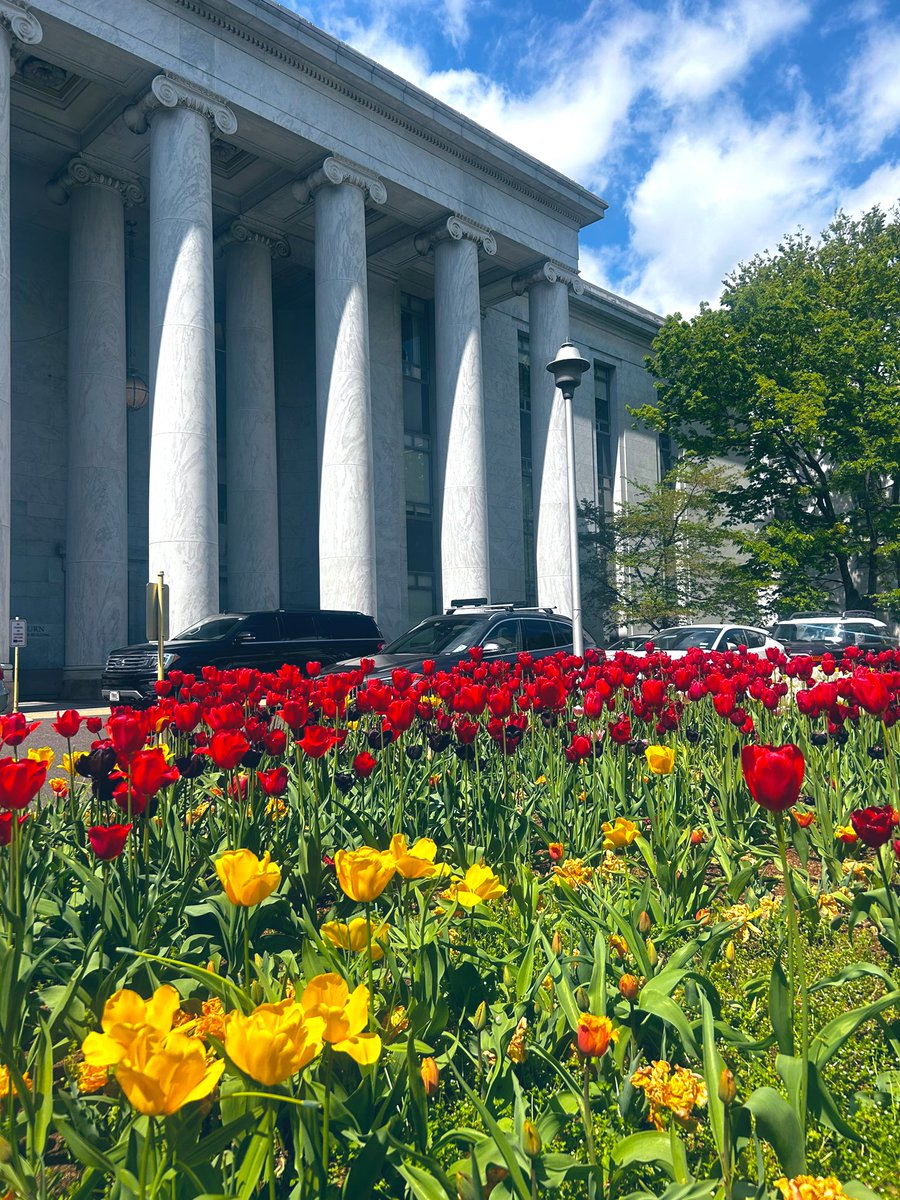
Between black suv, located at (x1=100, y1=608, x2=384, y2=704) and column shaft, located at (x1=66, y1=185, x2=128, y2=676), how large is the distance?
481 centimetres

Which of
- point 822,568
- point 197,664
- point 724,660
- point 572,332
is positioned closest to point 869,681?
point 724,660

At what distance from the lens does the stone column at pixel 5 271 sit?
683 inches

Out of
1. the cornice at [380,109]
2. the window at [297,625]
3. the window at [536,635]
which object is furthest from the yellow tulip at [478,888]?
the cornice at [380,109]

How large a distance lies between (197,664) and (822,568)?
2419 cm

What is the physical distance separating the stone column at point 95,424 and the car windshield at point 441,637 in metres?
9.94

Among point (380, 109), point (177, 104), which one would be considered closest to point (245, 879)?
point (177, 104)

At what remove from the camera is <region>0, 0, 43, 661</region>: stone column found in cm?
1734

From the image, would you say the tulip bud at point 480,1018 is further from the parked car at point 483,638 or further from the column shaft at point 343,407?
the column shaft at point 343,407

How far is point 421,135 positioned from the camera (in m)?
26.5

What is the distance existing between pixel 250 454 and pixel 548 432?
10465mm

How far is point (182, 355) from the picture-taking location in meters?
20.1

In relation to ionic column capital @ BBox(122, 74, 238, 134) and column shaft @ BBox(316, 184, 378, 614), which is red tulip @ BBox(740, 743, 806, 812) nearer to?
column shaft @ BBox(316, 184, 378, 614)

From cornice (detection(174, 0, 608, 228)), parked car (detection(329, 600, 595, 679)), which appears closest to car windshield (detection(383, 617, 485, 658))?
parked car (detection(329, 600, 595, 679))

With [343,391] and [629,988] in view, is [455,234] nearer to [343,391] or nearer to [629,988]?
[343,391]
